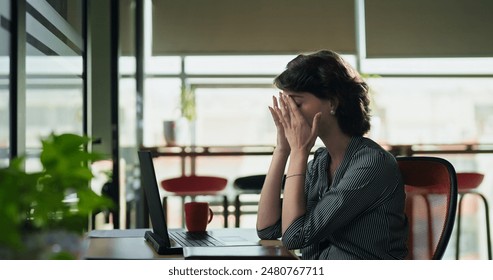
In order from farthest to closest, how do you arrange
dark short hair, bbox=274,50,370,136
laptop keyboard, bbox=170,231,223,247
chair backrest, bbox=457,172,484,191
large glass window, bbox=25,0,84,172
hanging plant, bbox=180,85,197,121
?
hanging plant, bbox=180,85,197,121 < chair backrest, bbox=457,172,484,191 < large glass window, bbox=25,0,84,172 < dark short hair, bbox=274,50,370,136 < laptop keyboard, bbox=170,231,223,247

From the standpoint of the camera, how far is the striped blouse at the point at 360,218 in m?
1.38

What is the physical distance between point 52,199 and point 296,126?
1.10m

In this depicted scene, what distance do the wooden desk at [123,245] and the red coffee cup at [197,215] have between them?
43mm

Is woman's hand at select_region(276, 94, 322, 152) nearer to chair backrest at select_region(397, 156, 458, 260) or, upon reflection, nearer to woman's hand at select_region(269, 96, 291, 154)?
woman's hand at select_region(269, 96, 291, 154)

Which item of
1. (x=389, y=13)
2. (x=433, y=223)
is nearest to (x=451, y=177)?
(x=433, y=223)

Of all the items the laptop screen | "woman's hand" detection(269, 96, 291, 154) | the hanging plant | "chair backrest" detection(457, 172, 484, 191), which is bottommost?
"chair backrest" detection(457, 172, 484, 191)

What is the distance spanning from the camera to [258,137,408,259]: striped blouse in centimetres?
138

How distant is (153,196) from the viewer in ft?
4.20

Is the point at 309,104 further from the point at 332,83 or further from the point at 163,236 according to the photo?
the point at 163,236

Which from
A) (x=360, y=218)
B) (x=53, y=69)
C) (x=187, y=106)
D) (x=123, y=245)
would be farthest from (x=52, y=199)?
(x=187, y=106)

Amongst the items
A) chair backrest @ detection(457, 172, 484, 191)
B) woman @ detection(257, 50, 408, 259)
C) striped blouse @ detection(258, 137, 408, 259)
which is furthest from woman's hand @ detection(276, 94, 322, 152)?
chair backrest @ detection(457, 172, 484, 191)

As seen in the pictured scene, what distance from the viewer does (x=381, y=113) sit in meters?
5.08
